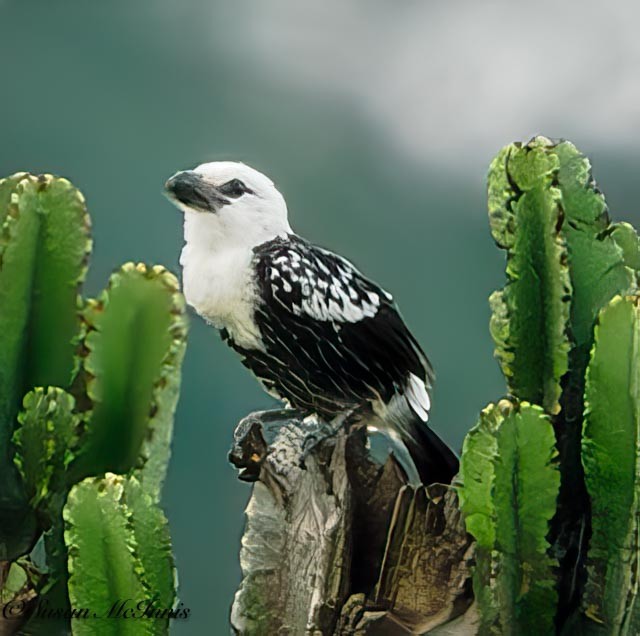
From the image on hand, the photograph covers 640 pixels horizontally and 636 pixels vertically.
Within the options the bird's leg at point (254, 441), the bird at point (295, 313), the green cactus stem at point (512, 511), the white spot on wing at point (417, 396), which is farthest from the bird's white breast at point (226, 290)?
the green cactus stem at point (512, 511)

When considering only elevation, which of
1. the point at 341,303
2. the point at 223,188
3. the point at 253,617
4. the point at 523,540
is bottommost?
the point at 253,617

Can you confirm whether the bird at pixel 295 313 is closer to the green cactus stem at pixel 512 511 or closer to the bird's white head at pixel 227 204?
the bird's white head at pixel 227 204

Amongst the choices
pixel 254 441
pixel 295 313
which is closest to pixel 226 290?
pixel 295 313

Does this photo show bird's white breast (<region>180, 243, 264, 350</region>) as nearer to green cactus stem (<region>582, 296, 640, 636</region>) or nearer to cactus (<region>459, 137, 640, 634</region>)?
cactus (<region>459, 137, 640, 634</region>)

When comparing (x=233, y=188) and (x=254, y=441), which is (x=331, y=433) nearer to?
(x=254, y=441)

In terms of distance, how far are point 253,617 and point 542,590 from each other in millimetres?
381

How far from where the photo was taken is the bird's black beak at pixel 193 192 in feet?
4.10

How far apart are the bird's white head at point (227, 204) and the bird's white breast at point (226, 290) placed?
19mm

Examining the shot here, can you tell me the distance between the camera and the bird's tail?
130cm

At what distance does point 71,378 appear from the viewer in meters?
1.25

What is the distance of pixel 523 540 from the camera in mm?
1128

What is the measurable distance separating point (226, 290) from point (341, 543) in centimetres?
36

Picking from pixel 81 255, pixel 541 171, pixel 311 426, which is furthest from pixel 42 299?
pixel 541 171

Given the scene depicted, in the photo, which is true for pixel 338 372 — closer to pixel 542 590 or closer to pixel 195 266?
pixel 195 266
